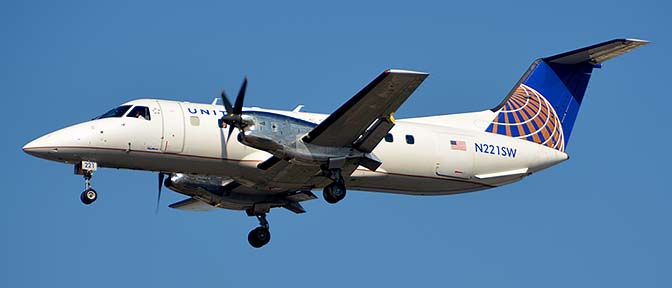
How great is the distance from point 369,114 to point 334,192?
1716 millimetres

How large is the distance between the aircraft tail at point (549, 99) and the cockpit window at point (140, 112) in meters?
7.11

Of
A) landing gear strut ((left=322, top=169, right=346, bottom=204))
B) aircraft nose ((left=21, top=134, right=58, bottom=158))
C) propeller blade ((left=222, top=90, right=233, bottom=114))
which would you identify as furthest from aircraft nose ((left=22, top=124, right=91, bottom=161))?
landing gear strut ((left=322, top=169, right=346, bottom=204))

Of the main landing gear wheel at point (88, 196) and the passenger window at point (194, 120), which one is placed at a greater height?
the passenger window at point (194, 120)

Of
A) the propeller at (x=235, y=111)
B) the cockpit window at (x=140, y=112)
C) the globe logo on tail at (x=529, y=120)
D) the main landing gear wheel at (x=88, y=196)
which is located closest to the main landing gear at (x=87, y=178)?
the main landing gear wheel at (x=88, y=196)

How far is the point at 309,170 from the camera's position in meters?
20.2

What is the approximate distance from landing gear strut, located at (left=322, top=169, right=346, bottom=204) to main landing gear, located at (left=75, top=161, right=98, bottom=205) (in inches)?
161

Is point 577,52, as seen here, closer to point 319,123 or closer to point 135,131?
point 319,123

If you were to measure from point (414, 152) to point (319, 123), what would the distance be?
1.98 metres

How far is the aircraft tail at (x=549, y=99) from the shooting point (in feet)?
75.3

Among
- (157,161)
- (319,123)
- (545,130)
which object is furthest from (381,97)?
(545,130)

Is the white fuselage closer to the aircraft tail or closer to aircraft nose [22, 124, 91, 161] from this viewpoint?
aircraft nose [22, 124, 91, 161]

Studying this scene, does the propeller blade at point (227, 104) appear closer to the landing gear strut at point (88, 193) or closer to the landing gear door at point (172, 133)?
the landing gear door at point (172, 133)

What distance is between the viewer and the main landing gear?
1931 cm

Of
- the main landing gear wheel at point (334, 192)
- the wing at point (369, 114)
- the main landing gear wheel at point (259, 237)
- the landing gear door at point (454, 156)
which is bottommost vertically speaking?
the main landing gear wheel at point (259, 237)
